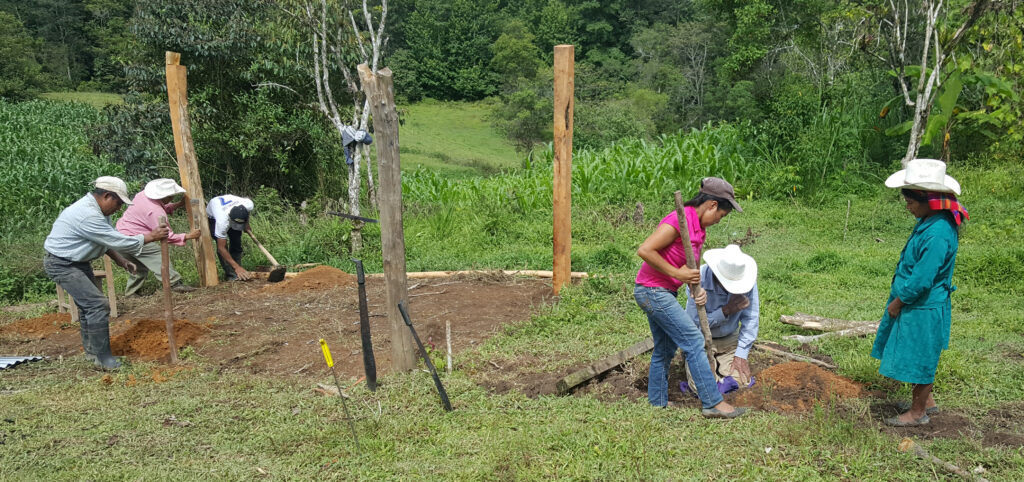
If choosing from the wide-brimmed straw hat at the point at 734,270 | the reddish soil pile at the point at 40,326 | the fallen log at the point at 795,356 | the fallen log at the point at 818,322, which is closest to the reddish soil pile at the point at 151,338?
the reddish soil pile at the point at 40,326

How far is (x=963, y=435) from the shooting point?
3.92 meters

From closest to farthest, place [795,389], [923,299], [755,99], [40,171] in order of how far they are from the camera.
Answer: [923,299] → [795,389] → [40,171] → [755,99]

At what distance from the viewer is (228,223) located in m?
8.45

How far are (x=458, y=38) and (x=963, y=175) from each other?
3622 cm

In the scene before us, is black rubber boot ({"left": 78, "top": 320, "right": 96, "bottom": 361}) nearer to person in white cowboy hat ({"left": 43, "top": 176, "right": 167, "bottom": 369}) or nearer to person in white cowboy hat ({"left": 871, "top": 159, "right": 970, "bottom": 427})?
person in white cowboy hat ({"left": 43, "top": 176, "right": 167, "bottom": 369})

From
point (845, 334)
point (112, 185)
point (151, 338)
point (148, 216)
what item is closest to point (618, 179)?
point (845, 334)

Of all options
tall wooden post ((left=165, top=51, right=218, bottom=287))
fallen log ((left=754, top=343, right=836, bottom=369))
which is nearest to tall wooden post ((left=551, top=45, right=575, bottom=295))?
fallen log ((left=754, top=343, right=836, bottom=369))

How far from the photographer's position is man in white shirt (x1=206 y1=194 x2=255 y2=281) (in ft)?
27.5

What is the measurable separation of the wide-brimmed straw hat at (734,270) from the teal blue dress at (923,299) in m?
0.79

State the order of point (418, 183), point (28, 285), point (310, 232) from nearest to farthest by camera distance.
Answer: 1. point (28, 285)
2. point (310, 232)
3. point (418, 183)

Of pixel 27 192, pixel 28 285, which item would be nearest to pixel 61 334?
pixel 28 285

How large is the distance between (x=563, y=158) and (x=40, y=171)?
→ 10.4 metres

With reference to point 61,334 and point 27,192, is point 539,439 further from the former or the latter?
point 27,192

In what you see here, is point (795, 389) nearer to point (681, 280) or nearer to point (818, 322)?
point (681, 280)
